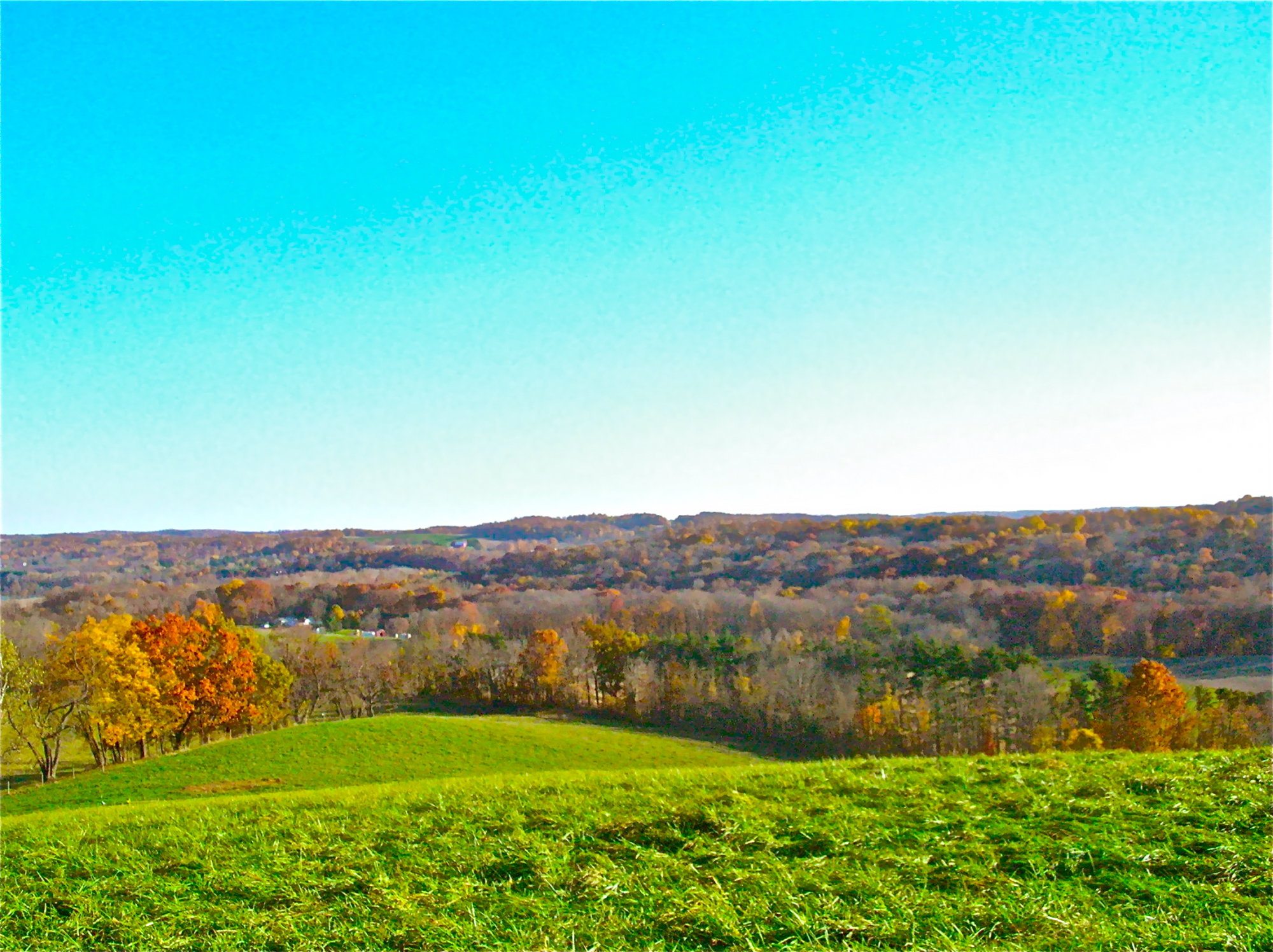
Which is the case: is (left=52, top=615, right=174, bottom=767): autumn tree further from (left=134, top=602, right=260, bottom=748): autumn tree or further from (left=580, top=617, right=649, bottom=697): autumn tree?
(left=580, top=617, right=649, bottom=697): autumn tree

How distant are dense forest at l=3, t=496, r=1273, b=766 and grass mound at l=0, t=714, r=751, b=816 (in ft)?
15.3

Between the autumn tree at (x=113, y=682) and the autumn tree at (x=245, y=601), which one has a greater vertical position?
the autumn tree at (x=113, y=682)

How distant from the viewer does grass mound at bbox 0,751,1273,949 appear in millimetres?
4586

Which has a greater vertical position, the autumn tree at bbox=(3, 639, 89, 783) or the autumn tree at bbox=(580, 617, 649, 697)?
the autumn tree at bbox=(3, 639, 89, 783)

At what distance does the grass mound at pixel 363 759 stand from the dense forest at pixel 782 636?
4670 mm

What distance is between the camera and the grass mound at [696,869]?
15.0ft

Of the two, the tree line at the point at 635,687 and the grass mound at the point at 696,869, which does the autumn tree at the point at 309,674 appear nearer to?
the tree line at the point at 635,687

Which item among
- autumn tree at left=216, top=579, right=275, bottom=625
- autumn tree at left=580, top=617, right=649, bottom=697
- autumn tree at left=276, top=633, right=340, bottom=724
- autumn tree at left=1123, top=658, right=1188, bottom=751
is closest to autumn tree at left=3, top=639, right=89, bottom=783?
autumn tree at left=276, top=633, right=340, bottom=724

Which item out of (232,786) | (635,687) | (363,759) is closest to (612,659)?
(635,687)

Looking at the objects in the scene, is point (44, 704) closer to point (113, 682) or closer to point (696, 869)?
point (113, 682)

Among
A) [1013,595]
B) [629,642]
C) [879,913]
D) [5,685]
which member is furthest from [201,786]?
[1013,595]

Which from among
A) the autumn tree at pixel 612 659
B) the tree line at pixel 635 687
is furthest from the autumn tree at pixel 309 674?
the autumn tree at pixel 612 659

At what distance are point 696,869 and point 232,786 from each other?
2794 cm

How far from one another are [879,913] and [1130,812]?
3523 millimetres
